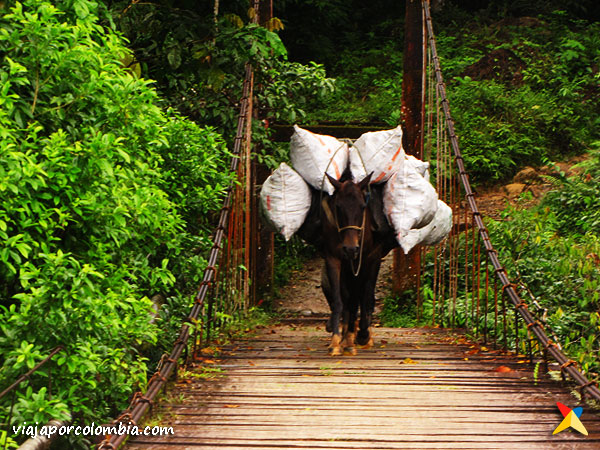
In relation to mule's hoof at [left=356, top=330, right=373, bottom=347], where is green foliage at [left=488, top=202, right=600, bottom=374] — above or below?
above

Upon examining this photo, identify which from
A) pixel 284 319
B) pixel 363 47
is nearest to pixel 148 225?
pixel 284 319

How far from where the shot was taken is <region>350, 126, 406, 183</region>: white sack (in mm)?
6008

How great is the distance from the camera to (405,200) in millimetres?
6008

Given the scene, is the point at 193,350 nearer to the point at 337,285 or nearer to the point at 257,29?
the point at 337,285

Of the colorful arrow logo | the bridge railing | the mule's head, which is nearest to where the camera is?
the colorful arrow logo

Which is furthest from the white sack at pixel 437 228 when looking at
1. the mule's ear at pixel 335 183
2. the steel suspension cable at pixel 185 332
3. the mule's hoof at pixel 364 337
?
the steel suspension cable at pixel 185 332

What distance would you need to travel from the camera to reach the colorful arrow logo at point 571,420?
3.76 metres

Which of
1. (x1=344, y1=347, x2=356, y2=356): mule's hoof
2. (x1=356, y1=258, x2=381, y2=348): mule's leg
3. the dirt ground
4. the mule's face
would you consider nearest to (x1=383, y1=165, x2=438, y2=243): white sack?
(x1=356, y1=258, x2=381, y2=348): mule's leg

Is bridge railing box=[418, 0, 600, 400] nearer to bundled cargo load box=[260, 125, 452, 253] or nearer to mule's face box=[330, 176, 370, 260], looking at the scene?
bundled cargo load box=[260, 125, 452, 253]

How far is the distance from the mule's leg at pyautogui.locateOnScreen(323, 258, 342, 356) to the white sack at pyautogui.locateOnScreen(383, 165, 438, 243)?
1.70ft

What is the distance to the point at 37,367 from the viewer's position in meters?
3.11

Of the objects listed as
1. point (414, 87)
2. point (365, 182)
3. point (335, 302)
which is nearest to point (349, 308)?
point (335, 302)

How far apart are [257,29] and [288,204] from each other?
1.31 meters

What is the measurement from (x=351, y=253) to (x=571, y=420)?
2051 millimetres
